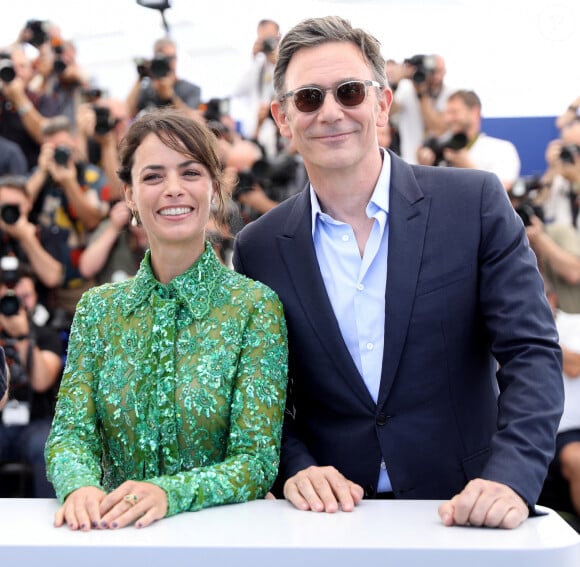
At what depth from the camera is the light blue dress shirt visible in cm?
185

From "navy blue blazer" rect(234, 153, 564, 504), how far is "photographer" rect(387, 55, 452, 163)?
6.43 feet

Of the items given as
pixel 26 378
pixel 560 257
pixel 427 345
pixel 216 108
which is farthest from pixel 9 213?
pixel 427 345

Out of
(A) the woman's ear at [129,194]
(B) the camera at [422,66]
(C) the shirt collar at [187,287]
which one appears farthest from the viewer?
(B) the camera at [422,66]

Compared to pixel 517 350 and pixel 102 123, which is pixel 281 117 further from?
pixel 102 123

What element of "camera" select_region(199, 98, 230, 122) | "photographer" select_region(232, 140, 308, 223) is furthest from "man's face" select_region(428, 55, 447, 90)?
"camera" select_region(199, 98, 230, 122)

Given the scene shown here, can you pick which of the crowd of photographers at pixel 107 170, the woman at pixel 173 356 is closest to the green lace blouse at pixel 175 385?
the woman at pixel 173 356

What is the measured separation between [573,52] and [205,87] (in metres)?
1.55

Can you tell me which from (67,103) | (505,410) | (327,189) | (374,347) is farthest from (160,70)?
(505,410)

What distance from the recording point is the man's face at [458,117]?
3.76 metres

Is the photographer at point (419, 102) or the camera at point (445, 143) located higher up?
the photographer at point (419, 102)

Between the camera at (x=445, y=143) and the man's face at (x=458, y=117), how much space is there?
24 mm

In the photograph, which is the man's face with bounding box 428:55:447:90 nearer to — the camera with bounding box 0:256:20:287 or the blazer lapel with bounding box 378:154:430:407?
the camera with bounding box 0:256:20:287

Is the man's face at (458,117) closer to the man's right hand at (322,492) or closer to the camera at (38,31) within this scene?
the camera at (38,31)

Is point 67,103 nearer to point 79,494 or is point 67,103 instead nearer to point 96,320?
point 96,320
